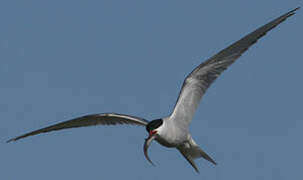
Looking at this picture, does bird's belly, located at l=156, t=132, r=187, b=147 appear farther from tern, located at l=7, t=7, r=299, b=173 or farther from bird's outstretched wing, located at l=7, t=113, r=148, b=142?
bird's outstretched wing, located at l=7, t=113, r=148, b=142

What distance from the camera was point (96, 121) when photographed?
40.0ft

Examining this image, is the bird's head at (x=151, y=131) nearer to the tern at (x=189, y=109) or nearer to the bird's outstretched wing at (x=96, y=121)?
the tern at (x=189, y=109)

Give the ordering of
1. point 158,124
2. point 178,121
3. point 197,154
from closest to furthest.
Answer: point 158,124 → point 178,121 → point 197,154

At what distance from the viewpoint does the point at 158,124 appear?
10.8 meters

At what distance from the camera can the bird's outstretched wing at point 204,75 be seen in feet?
38.2

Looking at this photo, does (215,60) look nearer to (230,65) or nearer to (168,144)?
(230,65)

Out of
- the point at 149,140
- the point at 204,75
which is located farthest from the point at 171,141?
the point at 204,75

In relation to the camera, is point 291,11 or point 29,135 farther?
point 29,135

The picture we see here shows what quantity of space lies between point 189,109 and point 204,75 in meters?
0.65

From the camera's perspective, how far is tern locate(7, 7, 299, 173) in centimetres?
1143

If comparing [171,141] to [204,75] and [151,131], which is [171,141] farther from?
[204,75]

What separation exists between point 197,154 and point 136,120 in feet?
4.69

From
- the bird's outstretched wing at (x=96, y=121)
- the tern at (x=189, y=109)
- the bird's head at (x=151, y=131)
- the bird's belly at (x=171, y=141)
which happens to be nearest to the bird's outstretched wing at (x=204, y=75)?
the tern at (x=189, y=109)

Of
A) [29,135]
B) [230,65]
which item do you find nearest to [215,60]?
[230,65]
